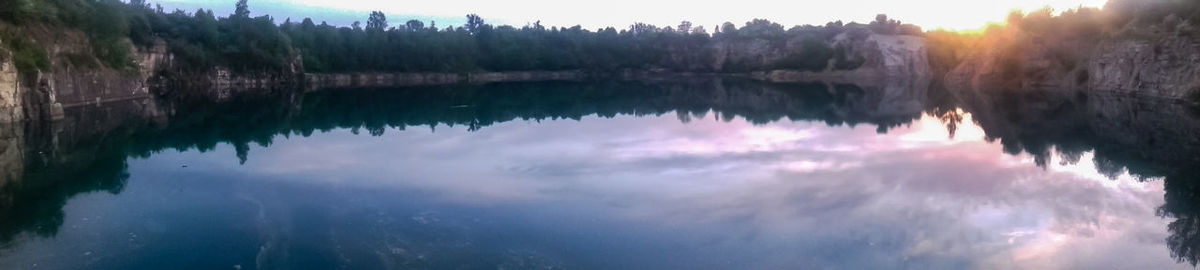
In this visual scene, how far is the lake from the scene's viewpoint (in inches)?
473

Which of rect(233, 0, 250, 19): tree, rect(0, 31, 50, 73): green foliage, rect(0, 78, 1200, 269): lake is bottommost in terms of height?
rect(0, 78, 1200, 269): lake

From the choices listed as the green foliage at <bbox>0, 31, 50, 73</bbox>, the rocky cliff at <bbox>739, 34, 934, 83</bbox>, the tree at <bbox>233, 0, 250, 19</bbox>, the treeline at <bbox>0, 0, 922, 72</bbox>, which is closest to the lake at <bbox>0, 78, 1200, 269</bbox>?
the green foliage at <bbox>0, 31, 50, 73</bbox>

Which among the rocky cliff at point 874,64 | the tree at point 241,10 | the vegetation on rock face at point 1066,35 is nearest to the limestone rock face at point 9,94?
the vegetation on rock face at point 1066,35

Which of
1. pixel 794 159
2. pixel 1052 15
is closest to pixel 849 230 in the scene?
pixel 794 159

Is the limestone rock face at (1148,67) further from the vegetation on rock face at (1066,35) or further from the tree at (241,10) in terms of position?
the tree at (241,10)

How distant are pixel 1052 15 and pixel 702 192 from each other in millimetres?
61704

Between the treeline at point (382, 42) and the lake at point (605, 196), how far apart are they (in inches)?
593

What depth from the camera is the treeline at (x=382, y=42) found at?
47.8m

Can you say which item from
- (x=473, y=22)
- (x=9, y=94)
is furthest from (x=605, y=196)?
(x=473, y=22)

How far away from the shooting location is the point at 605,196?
1656cm

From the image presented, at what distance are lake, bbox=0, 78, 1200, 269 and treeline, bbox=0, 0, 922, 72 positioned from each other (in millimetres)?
15064

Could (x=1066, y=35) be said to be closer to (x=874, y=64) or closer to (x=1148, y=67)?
(x=1148, y=67)

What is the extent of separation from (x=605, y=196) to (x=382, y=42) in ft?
288

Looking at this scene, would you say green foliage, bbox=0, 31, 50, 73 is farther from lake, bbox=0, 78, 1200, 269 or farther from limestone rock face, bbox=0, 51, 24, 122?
lake, bbox=0, 78, 1200, 269
